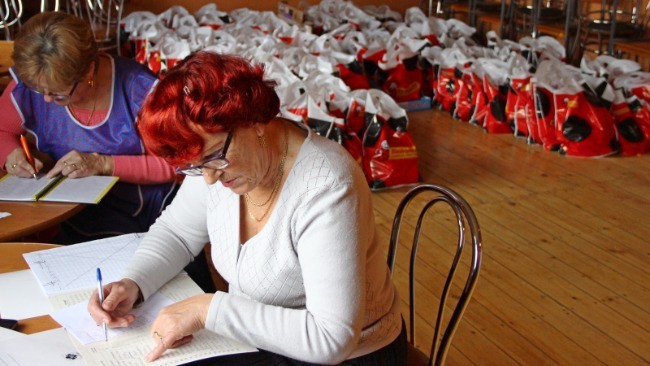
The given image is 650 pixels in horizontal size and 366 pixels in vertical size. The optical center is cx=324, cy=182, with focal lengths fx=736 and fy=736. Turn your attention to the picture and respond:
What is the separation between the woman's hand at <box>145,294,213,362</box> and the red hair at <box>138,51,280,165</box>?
0.25m

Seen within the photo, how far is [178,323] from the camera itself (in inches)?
48.7

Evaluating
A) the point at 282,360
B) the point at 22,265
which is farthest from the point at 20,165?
the point at 282,360

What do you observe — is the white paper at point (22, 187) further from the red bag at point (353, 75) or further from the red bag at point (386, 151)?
the red bag at point (353, 75)

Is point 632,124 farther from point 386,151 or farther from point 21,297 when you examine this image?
point 21,297

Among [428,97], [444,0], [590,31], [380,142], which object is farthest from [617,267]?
[444,0]

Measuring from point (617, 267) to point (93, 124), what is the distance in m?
2.08

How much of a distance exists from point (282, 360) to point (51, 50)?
1023 mm

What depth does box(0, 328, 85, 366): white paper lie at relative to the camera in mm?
1188

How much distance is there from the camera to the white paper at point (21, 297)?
4.43 feet

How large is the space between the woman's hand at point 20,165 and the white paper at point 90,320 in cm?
73

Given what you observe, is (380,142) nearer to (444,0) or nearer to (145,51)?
(145,51)

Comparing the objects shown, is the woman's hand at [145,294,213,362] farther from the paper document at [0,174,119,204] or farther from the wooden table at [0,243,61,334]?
the paper document at [0,174,119,204]

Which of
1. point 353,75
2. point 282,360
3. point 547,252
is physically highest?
point 282,360

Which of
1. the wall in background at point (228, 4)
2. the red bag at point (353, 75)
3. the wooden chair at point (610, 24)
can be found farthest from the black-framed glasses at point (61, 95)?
the wall in background at point (228, 4)
